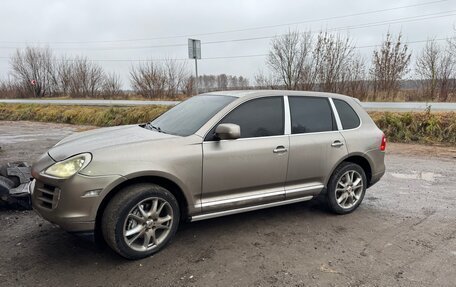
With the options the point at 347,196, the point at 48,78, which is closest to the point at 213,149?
the point at 347,196

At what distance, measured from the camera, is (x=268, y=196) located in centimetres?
409

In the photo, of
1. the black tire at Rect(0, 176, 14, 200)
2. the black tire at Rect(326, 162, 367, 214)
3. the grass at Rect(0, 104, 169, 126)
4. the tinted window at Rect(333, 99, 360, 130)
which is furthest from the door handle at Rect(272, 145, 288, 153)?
the grass at Rect(0, 104, 169, 126)

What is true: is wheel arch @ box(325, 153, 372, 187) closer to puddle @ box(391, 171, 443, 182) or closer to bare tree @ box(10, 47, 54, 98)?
puddle @ box(391, 171, 443, 182)

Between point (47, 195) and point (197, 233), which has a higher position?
point (47, 195)

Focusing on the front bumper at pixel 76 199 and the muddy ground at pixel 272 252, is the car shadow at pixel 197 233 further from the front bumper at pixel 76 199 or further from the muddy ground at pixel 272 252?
the front bumper at pixel 76 199

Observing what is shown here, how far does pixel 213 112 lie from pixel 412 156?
6884 mm

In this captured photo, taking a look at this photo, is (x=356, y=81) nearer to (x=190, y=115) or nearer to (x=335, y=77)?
(x=335, y=77)

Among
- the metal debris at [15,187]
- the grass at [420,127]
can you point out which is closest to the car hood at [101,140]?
the metal debris at [15,187]

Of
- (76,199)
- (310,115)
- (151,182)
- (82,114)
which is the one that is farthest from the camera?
(82,114)

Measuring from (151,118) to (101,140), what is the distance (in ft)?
38.7

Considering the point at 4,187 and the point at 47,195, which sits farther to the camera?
the point at 4,187

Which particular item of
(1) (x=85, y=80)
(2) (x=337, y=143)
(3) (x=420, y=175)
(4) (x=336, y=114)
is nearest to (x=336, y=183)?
(2) (x=337, y=143)

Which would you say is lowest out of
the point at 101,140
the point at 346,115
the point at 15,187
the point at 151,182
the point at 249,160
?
the point at 15,187

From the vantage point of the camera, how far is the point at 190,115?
165 inches
